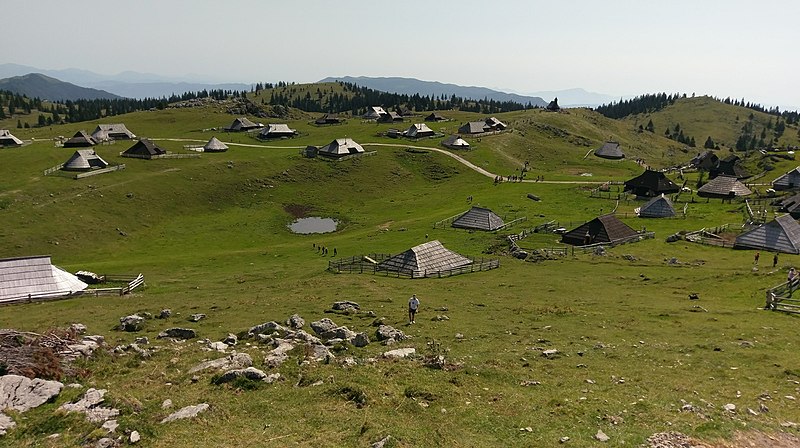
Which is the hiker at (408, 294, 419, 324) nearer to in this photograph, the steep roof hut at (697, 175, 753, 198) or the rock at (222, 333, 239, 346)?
the rock at (222, 333, 239, 346)

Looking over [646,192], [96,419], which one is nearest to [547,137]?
[646,192]

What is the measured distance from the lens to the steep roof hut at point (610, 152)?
144 metres

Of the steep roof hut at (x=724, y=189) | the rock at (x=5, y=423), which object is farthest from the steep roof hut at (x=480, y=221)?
the rock at (x=5, y=423)

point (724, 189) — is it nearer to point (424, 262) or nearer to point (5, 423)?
point (424, 262)

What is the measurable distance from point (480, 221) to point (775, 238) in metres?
32.6

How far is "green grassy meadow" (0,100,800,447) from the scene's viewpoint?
59.4 feet

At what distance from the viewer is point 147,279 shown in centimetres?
5081

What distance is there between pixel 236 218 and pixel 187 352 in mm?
61333

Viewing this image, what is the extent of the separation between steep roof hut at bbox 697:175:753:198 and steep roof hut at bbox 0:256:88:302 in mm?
94473

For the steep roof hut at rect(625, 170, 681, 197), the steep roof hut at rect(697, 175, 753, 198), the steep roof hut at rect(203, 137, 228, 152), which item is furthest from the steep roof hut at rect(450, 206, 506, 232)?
the steep roof hut at rect(203, 137, 228, 152)

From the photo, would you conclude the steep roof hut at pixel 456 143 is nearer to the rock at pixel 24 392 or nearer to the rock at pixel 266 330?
the rock at pixel 266 330

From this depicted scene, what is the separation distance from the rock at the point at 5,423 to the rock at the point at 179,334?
10.8 m

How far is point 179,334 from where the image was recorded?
29.3 m

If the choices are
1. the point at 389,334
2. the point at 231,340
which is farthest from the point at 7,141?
the point at 389,334
